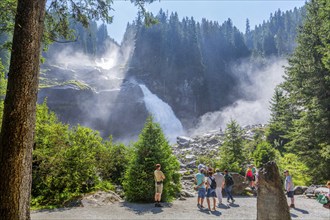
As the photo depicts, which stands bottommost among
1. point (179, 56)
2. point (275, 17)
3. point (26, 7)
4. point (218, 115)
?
point (26, 7)

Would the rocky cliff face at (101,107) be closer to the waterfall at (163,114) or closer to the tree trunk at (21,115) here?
the waterfall at (163,114)

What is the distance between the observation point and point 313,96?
1892 centimetres

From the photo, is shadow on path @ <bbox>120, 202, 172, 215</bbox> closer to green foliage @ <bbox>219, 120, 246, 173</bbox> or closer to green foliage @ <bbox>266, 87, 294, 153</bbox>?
green foliage @ <bbox>219, 120, 246, 173</bbox>

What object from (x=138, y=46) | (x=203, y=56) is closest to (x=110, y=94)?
(x=138, y=46)

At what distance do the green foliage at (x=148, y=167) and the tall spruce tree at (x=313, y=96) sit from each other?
9.70m

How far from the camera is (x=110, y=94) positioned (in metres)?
68.3

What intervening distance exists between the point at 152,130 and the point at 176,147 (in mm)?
33137

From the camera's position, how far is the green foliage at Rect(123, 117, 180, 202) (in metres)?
12.8

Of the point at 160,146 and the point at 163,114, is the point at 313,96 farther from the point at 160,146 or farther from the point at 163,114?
the point at 163,114

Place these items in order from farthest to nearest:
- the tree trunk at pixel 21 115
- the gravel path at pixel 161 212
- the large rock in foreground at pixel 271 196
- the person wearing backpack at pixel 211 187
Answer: the person wearing backpack at pixel 211 187 < the gravel path at pixel 161 212 < the large rock in foreground at pixel 271 196 < the tree trunk at pixel 21 115

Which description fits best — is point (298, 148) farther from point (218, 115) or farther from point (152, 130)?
point (218, 115)

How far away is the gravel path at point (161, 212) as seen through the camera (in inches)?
381

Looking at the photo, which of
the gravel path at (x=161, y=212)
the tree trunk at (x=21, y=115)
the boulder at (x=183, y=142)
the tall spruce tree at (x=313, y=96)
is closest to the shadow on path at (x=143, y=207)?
the gravel path at (x=161, y=212)

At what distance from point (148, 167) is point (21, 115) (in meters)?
9.72
